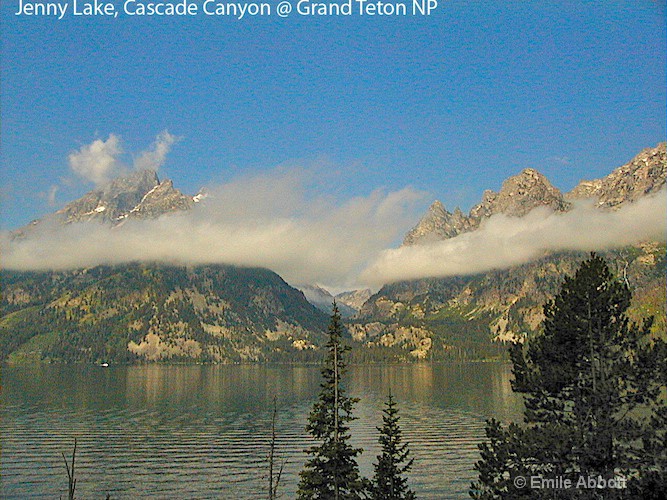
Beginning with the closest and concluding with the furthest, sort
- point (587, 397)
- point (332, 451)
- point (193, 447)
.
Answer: point (587, 397) < point (332, 451) < point (193, 447)

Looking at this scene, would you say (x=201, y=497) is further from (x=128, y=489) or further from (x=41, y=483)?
→ (x=41, y=483)

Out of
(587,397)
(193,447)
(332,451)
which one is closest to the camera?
(587,397)

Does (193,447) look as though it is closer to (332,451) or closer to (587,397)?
(332,451)

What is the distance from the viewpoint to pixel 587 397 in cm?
3847

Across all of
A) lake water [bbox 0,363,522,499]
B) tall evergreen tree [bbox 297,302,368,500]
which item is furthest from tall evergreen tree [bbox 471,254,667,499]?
lake water [bbox 0,363,522,499]

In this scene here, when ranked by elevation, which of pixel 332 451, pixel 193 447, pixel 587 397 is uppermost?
pixel 587 397

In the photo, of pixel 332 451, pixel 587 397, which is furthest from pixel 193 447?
pixel 587 397

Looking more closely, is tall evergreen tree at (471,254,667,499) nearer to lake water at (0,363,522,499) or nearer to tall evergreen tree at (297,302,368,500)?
tall evergreen tree at (297,302,368,500)

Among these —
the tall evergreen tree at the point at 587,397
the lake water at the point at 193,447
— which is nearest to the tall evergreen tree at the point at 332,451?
the tall evergreen tree at the point at 587,397

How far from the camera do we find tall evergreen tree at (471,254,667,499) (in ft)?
118

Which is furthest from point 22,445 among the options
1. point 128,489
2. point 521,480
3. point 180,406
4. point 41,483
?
point 521,480

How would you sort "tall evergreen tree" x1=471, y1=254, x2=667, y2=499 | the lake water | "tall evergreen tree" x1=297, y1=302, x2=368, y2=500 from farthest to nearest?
the lake water, "tall evergreen tree" x1=297, y1=302, x2=368, y2=500, "tall evergreen tree" x1=471, y1=254, x2=667, y2=499

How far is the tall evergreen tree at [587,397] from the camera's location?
118ft

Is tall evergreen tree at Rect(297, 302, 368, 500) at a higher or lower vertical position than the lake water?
higher
